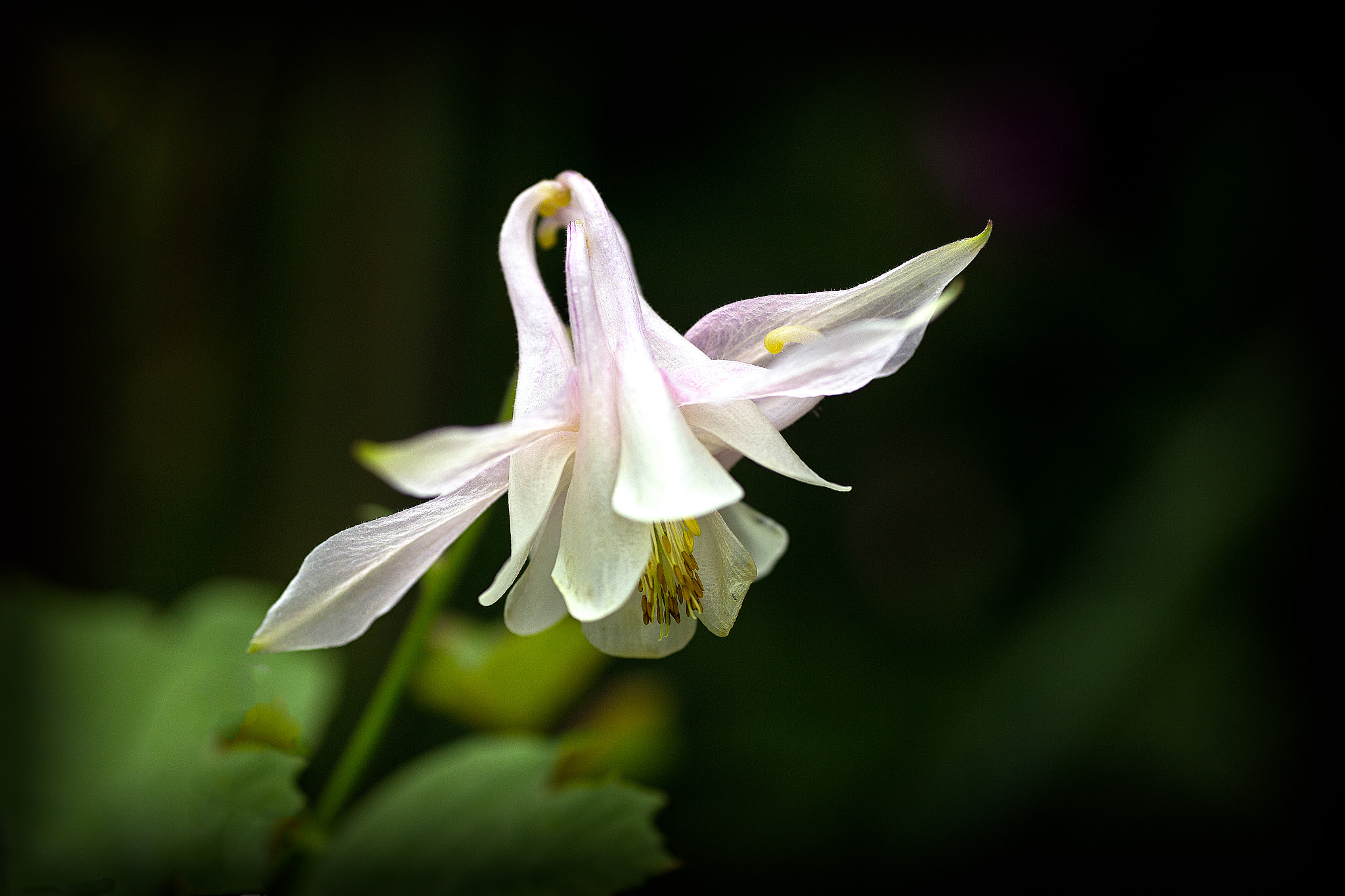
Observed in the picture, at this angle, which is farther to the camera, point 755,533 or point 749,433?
point 755,533

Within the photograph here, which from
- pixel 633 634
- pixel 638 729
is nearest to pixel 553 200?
pixel 633 634

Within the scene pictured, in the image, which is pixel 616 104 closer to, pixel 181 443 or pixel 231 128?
pixel 231 128

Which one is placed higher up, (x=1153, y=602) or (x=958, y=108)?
(x=958, y=108)

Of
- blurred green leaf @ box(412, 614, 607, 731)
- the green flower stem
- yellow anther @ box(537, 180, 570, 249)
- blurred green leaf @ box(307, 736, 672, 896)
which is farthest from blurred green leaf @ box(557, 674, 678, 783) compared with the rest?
yellow anther @ box(537, 180, 570, 249)

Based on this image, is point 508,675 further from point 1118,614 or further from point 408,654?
point 1118,614

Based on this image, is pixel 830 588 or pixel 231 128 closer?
pixel 231 128

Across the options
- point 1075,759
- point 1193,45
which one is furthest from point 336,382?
point 1193,45
